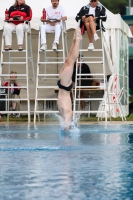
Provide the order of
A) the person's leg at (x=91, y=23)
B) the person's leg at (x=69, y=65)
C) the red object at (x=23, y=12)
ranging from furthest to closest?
the red object at (x=23, y=12) → the person's leg at (x=91, y=23) → the person's leg at (x=69, y=65)

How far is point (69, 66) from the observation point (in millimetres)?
11883

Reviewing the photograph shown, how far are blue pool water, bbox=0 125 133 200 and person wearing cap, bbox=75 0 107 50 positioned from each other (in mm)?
6900

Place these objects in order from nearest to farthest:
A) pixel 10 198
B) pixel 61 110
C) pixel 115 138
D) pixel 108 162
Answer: pixel 10 198
pixel 108 162
pixel 115 138
pixel 61 110

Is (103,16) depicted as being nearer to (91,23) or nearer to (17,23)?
(91,23)

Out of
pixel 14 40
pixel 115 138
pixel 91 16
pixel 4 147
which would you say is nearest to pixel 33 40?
pixel 14 40

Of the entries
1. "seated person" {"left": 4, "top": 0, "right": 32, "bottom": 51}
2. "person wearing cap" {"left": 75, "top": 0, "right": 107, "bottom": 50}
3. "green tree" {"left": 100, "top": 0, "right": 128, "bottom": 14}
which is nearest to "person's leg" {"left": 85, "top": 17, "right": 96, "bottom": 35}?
"person wearing cap" {"left": 75, "top": 0, "right": 107, "bottom": 50}

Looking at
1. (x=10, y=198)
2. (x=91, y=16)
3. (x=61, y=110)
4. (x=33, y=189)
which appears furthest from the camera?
(x=91, y=16)

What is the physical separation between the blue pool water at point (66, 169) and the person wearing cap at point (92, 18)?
272 inches

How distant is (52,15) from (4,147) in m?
9.32

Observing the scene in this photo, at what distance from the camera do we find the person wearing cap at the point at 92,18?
16578mm

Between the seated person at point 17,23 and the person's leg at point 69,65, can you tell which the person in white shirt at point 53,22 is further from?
the person's leg at point 69,65

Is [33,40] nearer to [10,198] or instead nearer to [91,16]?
[91,16]

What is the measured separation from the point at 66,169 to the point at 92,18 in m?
10.5

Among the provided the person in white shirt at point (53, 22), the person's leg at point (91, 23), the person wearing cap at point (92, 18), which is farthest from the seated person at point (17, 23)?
the person's leg at point (91, 23)
